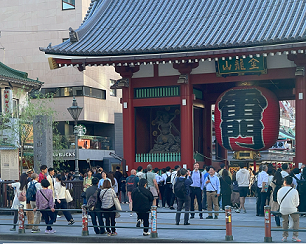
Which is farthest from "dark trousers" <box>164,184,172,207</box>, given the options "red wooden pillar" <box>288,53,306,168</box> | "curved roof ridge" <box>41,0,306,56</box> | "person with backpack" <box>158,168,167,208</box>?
"curved roof ridge" <box>41,0,306,56</box>

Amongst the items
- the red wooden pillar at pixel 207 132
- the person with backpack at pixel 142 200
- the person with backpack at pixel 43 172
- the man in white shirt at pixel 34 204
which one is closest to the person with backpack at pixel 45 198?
the man in white shirt at pixel 34 204

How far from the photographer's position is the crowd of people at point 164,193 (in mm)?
A: 15007

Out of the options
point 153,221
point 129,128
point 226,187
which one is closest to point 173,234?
point 153,221

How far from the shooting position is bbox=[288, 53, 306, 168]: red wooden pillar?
24000 mm

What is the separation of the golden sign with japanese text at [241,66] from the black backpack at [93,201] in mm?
12221

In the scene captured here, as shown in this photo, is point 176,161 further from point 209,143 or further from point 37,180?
point 37,180

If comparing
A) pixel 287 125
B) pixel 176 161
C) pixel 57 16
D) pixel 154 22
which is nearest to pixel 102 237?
pixel 176 161

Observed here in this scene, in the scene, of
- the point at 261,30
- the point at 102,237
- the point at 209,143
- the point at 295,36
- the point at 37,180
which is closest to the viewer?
the point at 102,237

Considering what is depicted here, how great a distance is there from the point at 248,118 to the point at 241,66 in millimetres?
2507

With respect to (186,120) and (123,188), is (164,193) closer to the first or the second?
(123,188)

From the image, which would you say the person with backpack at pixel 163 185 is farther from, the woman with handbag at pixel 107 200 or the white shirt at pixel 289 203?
the white shirt at pixel 289 203

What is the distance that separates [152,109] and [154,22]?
15.3 ft

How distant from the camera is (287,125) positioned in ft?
210

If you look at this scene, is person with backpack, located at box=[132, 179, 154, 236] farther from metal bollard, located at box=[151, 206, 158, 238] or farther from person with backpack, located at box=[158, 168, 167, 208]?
person with backpack, located at box=[158, 168, 167, 208]
